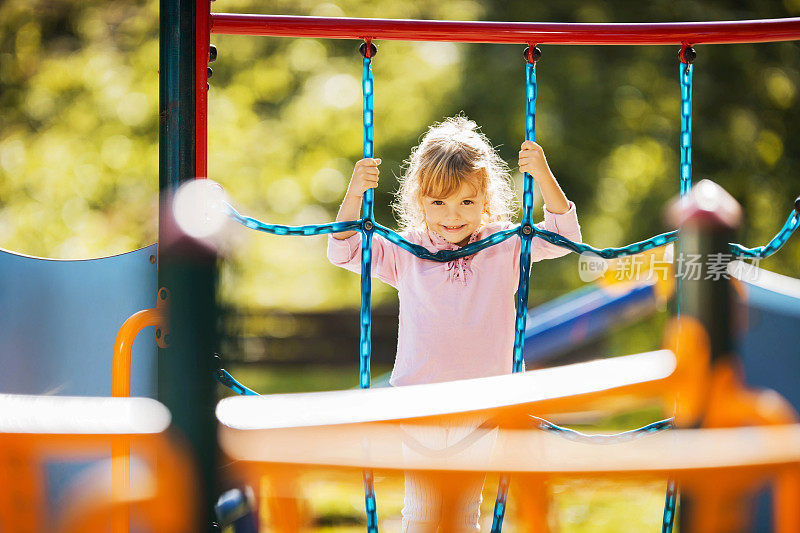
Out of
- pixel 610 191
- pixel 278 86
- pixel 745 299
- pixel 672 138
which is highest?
pixel 278 86

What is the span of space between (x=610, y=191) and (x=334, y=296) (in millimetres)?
2250

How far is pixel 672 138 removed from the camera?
220 inches

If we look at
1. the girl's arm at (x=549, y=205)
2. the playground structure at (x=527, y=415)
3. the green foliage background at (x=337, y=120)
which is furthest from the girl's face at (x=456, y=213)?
the green foliage background at (x=337, y=120)

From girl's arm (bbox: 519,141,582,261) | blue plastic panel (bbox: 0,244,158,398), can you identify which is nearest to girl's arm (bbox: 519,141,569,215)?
girl's arm (bbox: 519,141,582,261)

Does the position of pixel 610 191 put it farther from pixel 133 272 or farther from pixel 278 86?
pixel 133 272

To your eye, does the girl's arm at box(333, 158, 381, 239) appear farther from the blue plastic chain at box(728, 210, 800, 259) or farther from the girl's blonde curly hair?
the blue plastic chain at box(728, 210, 800, 259)

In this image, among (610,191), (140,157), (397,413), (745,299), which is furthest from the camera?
(140,157)

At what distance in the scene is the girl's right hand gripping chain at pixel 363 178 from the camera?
1.38 m

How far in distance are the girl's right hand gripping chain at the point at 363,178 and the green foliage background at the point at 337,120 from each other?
3.48 meters

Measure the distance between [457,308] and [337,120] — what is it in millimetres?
4721

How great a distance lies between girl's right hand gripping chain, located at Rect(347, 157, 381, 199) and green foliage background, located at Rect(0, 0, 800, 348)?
3.48 metres

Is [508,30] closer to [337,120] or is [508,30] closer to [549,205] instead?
[549,205]

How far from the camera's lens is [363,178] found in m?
1.39

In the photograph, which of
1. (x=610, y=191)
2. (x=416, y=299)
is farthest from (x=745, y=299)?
(x=610, y=191)
